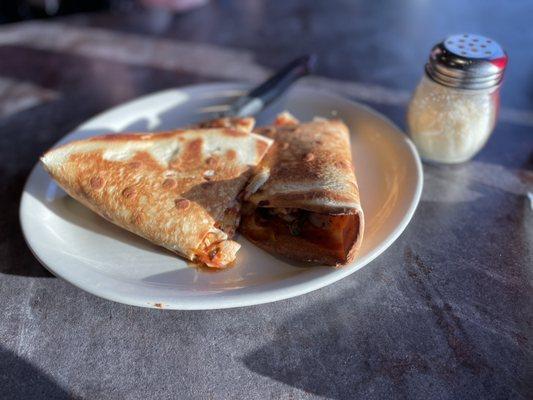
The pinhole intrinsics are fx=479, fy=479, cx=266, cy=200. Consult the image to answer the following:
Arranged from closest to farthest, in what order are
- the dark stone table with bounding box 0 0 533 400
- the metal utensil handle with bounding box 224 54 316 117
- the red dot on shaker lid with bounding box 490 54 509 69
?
the dark stone table with bounding box 0 0 533 400, the red dot on shaker lid with bounding box 490 54 509 69, the metal utensil handle with bounding box 224 54 316 117

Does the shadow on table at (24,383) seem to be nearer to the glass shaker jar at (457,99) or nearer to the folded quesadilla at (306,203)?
the folded quesadilla at (306,203)

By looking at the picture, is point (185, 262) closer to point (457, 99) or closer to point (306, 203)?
point (306, 203)

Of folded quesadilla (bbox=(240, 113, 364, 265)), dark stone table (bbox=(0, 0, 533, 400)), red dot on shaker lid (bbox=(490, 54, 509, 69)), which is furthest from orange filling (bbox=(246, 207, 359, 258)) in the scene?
red dot on shaker lid (bbox=(490, 54, 509, 69))

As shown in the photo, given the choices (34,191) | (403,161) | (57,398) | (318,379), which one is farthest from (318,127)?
(57,398)

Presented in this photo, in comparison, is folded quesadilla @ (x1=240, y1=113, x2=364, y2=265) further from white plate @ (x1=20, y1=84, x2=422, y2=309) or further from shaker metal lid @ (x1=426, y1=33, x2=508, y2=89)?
shaker metal lid @ (x1=426, y1=33, x2=508, y2=89)

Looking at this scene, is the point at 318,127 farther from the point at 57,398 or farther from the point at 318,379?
the point at 57,398
